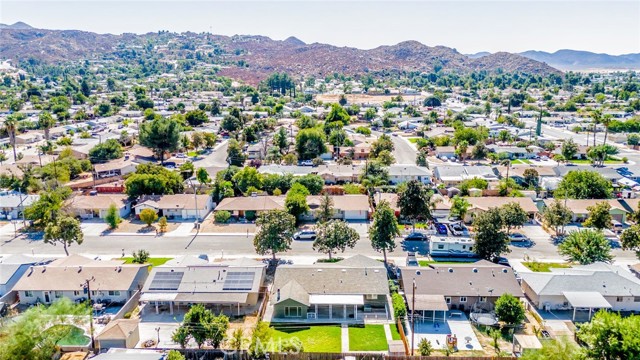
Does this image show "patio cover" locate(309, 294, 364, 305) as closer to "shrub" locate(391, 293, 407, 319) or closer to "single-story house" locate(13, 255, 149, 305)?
"shrub" locate(391, 293, 407, 319)

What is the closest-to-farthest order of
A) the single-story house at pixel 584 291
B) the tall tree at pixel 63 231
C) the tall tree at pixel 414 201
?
the single-story house at pixel 584 291 → the tall tree at pixel 63 231 → the tall tree at pixel 414 201

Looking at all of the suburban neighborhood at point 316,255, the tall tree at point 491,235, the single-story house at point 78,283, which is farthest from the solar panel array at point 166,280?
the tall tree at point 491,235

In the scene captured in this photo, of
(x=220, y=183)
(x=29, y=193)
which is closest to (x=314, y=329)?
(x=220, y=183)

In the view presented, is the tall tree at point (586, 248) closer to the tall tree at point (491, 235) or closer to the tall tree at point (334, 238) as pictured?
the tall tree at point (491, 235)

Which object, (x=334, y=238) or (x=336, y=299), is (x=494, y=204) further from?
(x=336, y=299)

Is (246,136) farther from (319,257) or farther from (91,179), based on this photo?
(319,257)

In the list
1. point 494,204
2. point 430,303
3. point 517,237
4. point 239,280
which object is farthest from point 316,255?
point 494,204
